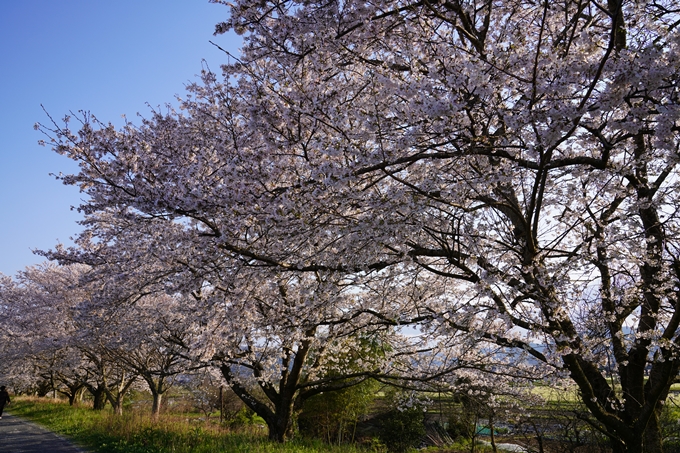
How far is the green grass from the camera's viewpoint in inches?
309

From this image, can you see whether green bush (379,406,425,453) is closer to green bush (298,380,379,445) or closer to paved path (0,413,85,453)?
green bush (298,380,379,445)

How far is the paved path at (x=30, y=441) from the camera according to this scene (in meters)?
10.2

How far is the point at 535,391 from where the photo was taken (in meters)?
8.66

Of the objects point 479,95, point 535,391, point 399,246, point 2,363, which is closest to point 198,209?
point 399,246

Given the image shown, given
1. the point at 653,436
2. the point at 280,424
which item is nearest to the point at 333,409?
the point at 280,424

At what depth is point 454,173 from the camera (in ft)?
15.3

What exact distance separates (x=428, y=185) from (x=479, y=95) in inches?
39.8

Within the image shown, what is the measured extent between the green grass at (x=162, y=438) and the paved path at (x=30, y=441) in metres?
0.34

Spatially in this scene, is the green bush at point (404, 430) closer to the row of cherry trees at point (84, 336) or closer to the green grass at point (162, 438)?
the green grass at point (162, 438)

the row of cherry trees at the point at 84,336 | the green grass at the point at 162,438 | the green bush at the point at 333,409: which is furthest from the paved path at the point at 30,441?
the green bush at the point at 333,409

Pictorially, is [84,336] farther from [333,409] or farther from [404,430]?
[404,430]

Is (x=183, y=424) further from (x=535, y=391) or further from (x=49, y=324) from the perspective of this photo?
(x=49, y=324)

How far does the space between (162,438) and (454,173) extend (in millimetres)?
8760

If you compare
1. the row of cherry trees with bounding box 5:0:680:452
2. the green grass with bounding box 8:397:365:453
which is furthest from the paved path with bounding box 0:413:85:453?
the row of cherry trees with bounding box 5:0:680:452
